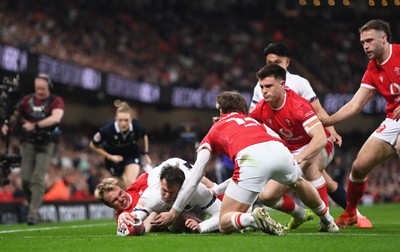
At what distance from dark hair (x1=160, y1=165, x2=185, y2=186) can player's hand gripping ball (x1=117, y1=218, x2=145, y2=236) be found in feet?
1.73

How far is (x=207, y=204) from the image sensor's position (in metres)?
9.34

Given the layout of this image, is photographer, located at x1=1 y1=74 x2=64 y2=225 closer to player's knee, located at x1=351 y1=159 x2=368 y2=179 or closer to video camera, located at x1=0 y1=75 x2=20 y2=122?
video camera, located at x1=0 y1=75 x2=20 y2=122

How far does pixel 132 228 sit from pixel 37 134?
5.23m

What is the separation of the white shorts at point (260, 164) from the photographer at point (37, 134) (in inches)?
230

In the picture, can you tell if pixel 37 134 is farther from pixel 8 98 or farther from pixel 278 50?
pixel 278 50

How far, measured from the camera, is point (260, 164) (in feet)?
26.7

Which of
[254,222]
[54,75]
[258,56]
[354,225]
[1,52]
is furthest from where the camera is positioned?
A: [258,56]

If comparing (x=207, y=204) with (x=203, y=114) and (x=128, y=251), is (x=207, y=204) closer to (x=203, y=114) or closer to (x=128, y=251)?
(x=128, y=251)

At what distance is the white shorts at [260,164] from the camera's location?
26.7ft

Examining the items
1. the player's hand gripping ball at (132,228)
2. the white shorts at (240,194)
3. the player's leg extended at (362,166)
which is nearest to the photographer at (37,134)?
the player's hand gripping ball at (132,228)

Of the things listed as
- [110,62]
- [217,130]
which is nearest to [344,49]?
[110,62]

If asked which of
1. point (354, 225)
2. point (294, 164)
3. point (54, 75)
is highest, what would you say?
point (54, 75)

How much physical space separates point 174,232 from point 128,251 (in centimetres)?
247

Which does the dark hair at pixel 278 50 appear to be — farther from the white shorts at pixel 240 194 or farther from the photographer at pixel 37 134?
the photographer at pixel 37 134
